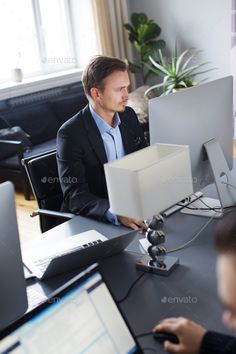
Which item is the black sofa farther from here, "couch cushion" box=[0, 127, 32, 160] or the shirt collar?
the shirt collar

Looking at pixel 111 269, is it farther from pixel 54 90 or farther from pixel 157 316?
pixel 54 90

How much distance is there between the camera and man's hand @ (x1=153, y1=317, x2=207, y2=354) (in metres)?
1.08

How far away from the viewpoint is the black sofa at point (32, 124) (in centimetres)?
404

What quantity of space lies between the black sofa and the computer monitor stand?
239 cm

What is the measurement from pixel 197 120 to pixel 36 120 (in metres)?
3.08

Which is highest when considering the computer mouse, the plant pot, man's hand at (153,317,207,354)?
the plant pot

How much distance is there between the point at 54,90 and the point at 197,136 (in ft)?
11.1

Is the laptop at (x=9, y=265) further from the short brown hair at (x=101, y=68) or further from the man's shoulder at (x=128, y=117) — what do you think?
the man's shoulder at (x=128, y=117)

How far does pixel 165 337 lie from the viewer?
1132mm

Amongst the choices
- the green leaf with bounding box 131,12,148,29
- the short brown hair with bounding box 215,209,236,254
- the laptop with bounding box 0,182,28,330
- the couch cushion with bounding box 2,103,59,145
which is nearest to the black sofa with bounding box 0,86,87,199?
the couch cushion with bounding box 2,103,59,145

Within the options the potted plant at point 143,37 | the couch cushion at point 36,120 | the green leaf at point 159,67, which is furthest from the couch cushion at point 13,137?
the potted plant at point 143,37

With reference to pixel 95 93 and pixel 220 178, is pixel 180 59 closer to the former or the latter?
pixel 95 93

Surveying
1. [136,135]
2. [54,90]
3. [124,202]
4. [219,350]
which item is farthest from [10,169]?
[219,350]

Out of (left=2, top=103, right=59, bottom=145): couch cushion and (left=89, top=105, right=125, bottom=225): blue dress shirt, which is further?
(left=2, top=103, right=59, bottom=145): couch cushion
